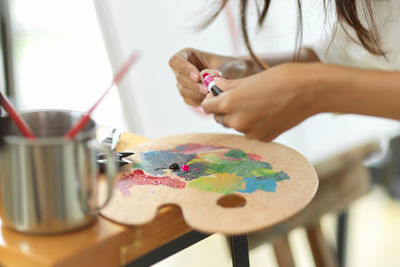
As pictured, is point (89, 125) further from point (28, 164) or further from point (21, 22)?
point (21, 22)

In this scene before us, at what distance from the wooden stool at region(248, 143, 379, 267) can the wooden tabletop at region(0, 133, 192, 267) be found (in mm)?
833

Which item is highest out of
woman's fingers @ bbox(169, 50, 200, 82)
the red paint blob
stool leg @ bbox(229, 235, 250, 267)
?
woman's fingers @ bbox(169, 50, 200, 82)

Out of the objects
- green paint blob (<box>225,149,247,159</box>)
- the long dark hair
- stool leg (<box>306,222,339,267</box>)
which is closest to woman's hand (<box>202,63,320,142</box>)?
green paint blob (<box>225,149,247,159</box>)

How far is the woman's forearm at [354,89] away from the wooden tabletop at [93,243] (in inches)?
10.0

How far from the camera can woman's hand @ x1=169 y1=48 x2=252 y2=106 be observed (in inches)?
34.4

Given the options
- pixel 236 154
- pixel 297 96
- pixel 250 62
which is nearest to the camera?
pixel 297 96

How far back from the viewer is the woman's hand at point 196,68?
87cm

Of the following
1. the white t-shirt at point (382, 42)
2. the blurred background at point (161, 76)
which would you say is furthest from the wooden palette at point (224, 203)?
the blurred background at point (161, 76)

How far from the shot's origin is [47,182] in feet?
1.81

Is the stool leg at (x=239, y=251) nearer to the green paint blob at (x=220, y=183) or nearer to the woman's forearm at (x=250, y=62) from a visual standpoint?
the green paint blob at (x=220, y=183)

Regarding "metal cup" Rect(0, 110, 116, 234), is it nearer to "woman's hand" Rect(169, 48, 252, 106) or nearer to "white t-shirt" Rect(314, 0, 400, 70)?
"woman's hand" Rect(169, 48, 252, 106)

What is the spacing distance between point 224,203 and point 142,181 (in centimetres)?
12

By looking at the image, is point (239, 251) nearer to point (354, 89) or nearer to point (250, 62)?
point (354, 89)

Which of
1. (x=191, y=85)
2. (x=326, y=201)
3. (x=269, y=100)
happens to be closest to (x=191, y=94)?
(x=191, y=85)
